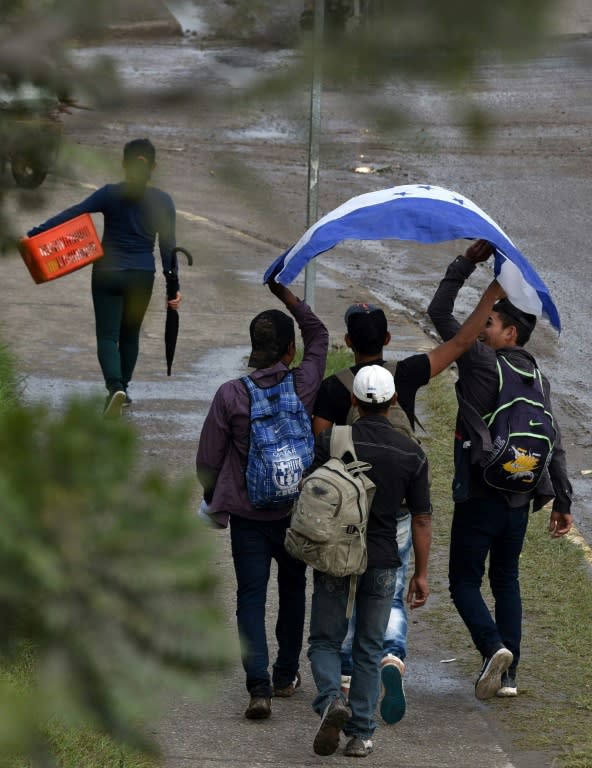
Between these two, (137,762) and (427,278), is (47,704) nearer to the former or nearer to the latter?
(137,762)

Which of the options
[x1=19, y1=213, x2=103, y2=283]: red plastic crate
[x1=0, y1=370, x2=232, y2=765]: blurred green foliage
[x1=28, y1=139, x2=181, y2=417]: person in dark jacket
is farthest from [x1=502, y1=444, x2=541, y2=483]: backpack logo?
[x1=0, y1=370, x2=232, y2=765]: blurred green foliage

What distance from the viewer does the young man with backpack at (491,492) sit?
561cm

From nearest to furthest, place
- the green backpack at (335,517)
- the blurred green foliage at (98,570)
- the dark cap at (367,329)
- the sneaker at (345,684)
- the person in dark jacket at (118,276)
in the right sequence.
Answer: the blurred green foliage at (98,570)
the green backpack at (335,517)
the dark cap at (367,329)
the sneaker at (345,684)
the person in dark jacket at (118,276)

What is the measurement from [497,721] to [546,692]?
344mm

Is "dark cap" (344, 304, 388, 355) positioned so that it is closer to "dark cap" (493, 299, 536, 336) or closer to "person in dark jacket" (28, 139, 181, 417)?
"dark cap" (493, 299, 536, 336)

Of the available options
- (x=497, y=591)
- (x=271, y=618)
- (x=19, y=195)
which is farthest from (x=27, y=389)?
(x=19, y=195)

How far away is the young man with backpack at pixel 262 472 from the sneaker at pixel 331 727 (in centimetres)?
41

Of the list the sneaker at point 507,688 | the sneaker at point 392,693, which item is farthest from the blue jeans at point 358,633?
the sneaker at point 507,688

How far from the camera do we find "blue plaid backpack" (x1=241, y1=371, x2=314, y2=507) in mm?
5309

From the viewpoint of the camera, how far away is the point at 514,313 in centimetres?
585

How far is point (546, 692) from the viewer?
5.76 metres

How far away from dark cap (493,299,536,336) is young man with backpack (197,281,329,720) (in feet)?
2.67

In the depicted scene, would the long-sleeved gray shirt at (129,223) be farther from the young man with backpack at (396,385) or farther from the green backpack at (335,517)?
the green backpack at (335,517)

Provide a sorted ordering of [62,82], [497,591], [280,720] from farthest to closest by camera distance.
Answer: [497,591], [280,720], [62,82]
